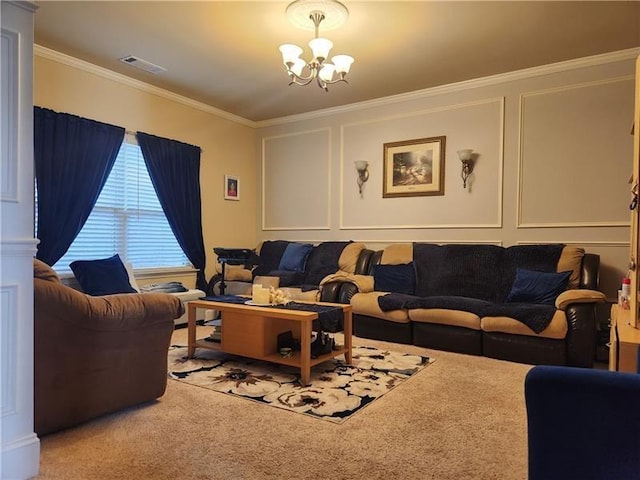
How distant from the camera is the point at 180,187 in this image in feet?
17.0

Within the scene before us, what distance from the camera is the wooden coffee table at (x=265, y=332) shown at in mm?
2910

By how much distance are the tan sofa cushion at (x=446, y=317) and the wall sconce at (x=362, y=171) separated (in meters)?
2.07

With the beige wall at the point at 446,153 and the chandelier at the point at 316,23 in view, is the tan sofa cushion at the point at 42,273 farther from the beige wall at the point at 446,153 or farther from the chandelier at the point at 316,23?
the beige wall at the point at 446,153

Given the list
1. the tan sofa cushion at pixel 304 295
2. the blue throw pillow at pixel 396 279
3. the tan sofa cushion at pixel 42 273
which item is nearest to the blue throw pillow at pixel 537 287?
the blue throw pillow at pixel 396 279

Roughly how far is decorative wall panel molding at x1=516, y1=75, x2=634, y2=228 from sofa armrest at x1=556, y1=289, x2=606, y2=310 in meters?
1.07

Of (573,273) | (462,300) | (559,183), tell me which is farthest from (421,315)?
(559,183)

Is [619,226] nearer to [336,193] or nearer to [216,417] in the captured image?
[336,193]

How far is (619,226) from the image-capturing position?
13.1 ft

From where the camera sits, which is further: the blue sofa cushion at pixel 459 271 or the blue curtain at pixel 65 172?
the blue sofa cushion at pixel 459 271

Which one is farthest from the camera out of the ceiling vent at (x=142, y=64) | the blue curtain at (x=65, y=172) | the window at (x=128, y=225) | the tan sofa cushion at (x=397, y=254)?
the tan sofa cushion at (x=397, y=254)

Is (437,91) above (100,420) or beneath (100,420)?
above

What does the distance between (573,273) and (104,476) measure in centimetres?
381

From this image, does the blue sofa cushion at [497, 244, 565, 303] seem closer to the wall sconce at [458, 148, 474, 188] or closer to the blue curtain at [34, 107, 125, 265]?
the wall sconce at [458, 148, 474, 188]

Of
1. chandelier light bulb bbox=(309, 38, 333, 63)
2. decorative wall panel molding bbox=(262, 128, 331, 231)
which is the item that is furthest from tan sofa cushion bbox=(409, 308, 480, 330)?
chandelier light bulb bbox=(309, 38, 333, 63)
